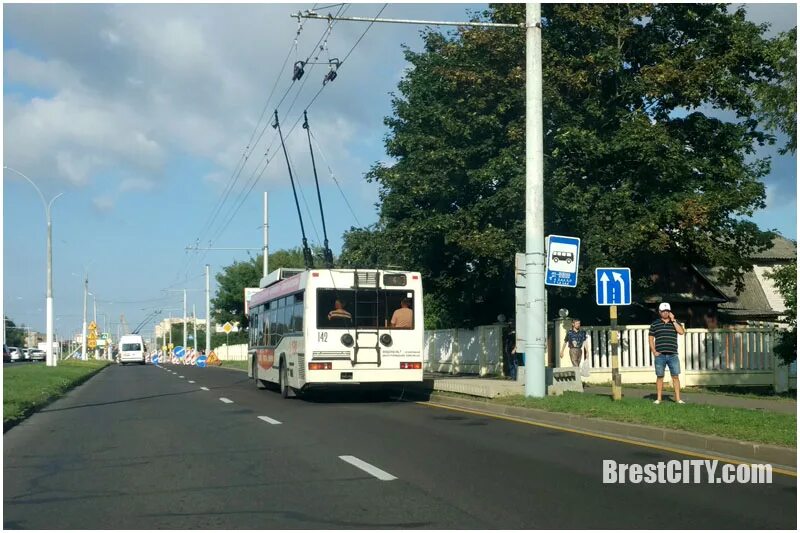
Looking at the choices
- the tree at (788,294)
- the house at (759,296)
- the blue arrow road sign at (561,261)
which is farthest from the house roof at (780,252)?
the blue arrow road sign at (561,261)

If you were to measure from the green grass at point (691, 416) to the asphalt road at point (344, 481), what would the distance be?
3.19 feet

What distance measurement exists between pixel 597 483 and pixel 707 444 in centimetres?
277

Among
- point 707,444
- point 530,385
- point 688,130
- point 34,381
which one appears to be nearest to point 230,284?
point 34,381

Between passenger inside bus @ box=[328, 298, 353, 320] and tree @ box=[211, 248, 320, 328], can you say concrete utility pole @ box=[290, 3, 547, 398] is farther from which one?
tree @ box=[211, 248, 320, 328]

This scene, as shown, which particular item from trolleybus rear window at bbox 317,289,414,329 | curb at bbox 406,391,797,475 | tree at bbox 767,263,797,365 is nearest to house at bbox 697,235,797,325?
tree at bbox 767,263,797,365

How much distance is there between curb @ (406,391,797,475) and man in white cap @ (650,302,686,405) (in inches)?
89.9

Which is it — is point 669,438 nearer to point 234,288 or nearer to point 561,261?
point 561,261

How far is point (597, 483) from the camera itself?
9.09 metres

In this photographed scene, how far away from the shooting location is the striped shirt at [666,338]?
16391mm

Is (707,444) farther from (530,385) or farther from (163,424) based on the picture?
(163,424)

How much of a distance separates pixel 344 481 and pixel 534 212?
940 centimetres

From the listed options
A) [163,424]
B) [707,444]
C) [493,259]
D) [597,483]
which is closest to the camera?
[597,483]

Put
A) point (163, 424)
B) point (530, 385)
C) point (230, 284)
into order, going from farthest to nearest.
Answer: point (230, 284) → point (530, 385) → point (163, 424)

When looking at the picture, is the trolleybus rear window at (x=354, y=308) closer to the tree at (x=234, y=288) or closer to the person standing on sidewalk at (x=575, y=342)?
the person standing on sidewalk at (x=575, y=342)
